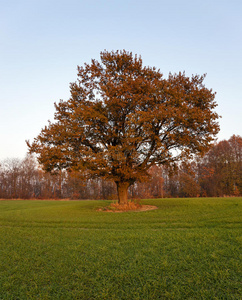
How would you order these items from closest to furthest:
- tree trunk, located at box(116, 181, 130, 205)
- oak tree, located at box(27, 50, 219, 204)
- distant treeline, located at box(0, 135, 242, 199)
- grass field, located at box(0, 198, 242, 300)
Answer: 1. grass field, located at box(0, 198, 242, 300)
2. oak tree, located at box(27, 50, 219, 204)
3. tree trunk, located at box(116, 181, 130, 205)
4. distant treeline, located at box(0, 135, 242, 199)

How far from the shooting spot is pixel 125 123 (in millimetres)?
16406

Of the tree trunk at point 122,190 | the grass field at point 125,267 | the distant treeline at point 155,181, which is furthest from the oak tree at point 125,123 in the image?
the distant treeline at point 155,181

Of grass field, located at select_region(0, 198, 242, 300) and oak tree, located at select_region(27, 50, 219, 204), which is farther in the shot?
oak tree, located at select_region(27, 50, 219, 204)

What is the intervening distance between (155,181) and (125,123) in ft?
121

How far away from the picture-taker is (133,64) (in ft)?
55.2

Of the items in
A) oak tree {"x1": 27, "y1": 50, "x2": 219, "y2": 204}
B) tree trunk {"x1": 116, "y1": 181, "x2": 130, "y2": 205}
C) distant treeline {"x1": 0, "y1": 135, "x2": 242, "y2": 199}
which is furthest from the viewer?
distant treeline {"x1": 0, "y1": 135, "x2": 242, "y2": 199}

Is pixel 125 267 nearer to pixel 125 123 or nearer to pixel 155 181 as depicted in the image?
pixel 125 123

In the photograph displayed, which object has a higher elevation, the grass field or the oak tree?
the oak tree

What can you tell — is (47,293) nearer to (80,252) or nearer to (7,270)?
(7,270)

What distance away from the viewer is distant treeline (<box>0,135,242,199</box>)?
41875mm

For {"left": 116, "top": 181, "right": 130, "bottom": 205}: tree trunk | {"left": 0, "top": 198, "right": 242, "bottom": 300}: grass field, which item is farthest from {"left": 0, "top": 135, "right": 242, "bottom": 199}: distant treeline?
{"left": 0, "top": 198, "right": 242, "bottom": 300}: grass field

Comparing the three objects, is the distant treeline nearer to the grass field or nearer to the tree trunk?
the tree trunk

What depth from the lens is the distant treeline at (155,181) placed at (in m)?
41.9

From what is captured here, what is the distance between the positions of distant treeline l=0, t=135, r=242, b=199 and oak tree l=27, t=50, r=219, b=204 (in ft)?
72.1
